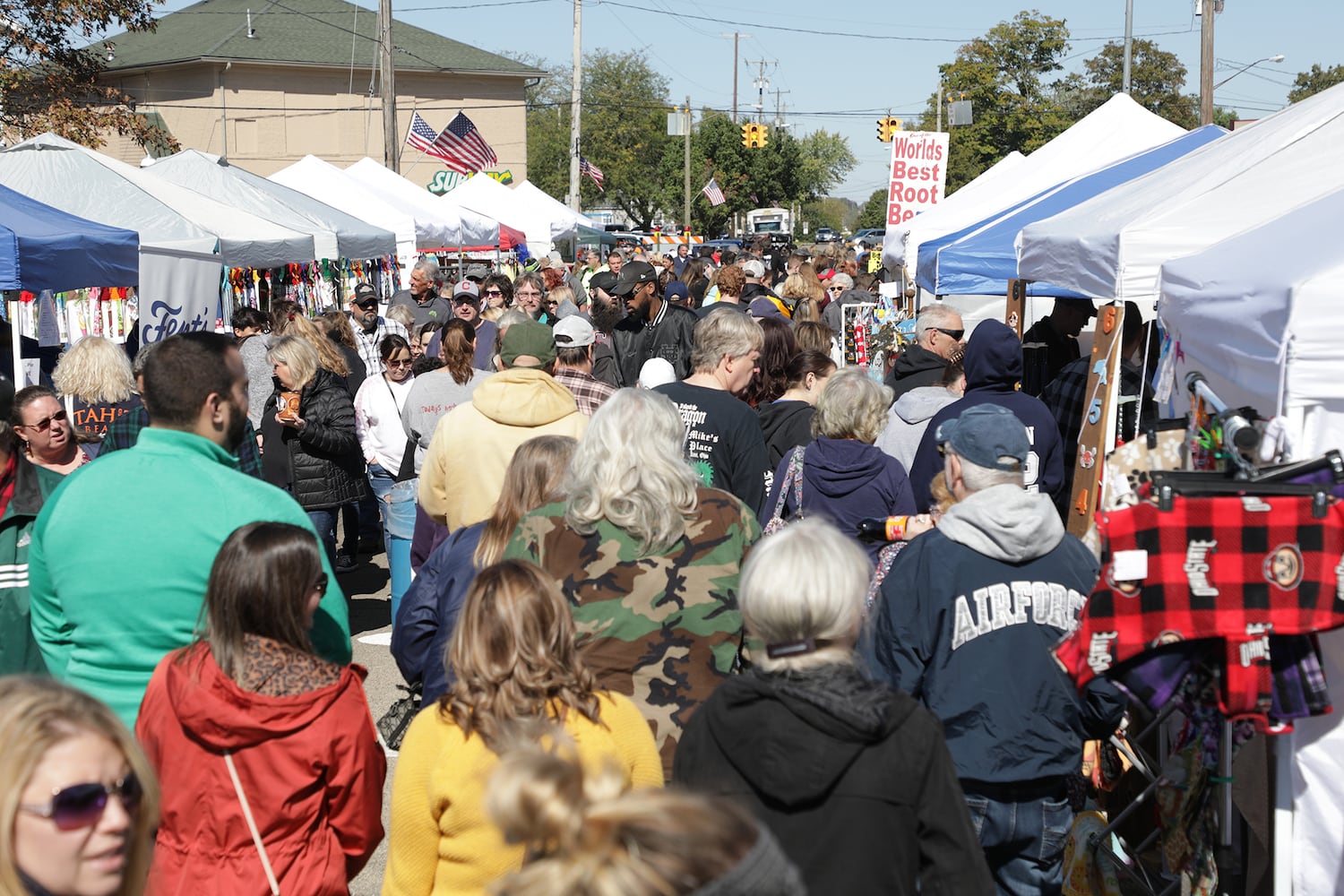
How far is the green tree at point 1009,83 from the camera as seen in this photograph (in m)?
53.8

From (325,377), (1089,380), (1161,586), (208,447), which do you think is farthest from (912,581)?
(325,377)

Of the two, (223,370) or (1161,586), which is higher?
(223,370)

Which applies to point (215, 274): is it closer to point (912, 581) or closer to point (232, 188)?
point (232, 188)

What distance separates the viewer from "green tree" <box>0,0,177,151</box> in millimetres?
20141

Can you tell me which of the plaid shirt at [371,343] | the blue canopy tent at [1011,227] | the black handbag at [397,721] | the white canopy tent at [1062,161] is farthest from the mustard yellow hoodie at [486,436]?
the white canopy tent at [1062,161]

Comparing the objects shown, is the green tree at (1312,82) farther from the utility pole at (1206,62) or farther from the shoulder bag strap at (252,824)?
the shoulder bag strap at (252,824)

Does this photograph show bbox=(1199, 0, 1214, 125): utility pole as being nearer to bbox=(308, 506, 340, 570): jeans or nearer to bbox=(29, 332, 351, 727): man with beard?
bbox=(308, 506, 340, 570): jeans

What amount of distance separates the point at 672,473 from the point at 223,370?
128 cm

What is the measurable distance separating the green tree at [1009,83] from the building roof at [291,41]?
20807mm

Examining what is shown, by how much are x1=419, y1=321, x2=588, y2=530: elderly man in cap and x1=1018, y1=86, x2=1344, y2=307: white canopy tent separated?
265 centimetres

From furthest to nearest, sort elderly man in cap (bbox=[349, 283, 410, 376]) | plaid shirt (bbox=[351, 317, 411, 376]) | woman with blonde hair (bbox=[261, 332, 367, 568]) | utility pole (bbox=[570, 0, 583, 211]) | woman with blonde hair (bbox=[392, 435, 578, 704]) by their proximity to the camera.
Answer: utility pole (bbox=[570, 0, 583, 211]), elderly man in cap (bbox=[349, 283, 410, 376]), plaid shirt (bbox=[351, 317, 411, 376]), woman with blonde hair (bbox=[261, 332, 367, 568]), woman with blonde hair (bbox=[392, 435, 578, 704])

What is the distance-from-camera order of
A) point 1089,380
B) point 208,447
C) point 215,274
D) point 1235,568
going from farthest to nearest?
point 215,274, point 1089,380, point 208,447, point 1235,568

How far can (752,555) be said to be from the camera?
2.55 metres

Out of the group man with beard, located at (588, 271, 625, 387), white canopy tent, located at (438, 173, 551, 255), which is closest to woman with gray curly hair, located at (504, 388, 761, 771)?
man with beard, located at (588, 271, 625, 387)
